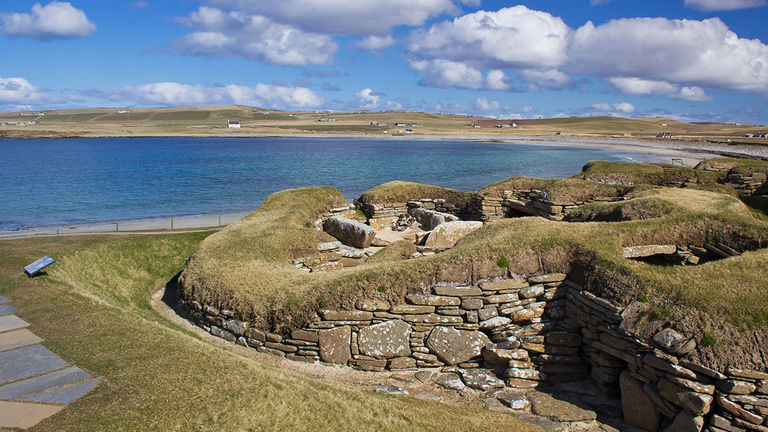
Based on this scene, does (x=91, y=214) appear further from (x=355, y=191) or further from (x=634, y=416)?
(x=634, y=416)

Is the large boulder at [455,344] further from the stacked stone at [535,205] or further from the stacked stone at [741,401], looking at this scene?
the stacked stone at [535,205]

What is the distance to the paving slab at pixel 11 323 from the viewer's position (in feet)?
32.1

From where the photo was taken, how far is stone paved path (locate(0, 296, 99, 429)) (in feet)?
21.5

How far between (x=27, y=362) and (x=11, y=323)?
8.47 feet

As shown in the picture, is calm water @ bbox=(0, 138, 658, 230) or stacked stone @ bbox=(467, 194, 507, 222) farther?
calm water @ bbox=(0, 138, 658, 230)

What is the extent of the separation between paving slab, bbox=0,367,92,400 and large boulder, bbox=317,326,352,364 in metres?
4.51

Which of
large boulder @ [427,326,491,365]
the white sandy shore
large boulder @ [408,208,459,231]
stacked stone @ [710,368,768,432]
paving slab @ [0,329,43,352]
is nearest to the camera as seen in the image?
stacked stone @ [710,368,768,432]

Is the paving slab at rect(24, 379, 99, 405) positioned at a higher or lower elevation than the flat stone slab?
higher

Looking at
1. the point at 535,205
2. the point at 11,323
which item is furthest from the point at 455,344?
the point at 535,205

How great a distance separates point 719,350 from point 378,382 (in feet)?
20.5

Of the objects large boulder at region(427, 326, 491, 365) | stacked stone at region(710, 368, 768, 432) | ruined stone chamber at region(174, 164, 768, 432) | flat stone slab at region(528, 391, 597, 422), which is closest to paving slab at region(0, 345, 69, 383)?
ruined stone chamber at region(174, 164, 768, 432)

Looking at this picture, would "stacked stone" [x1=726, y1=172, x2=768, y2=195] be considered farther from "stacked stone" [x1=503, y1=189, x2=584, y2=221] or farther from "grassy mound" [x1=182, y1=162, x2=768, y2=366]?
"grassy mound" [x1=182, y1=162, x2=768, y2=366]

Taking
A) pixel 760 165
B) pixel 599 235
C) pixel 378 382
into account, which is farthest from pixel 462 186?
pixel 378 382

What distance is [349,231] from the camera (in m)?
17.7
